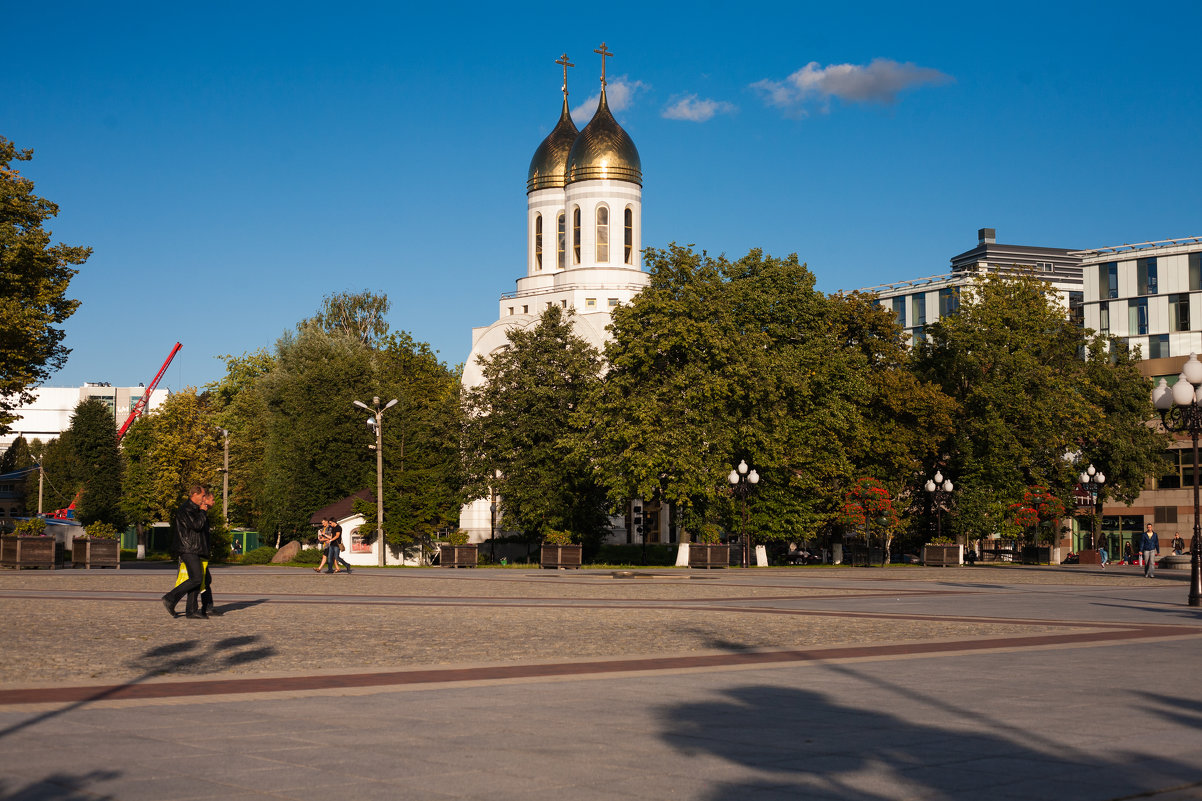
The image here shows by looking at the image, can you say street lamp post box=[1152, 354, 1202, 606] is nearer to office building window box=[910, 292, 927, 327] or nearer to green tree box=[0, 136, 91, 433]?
green tree box=[0, 136, 91, 433]

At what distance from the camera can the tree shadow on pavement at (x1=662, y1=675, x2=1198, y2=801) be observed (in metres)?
6.16

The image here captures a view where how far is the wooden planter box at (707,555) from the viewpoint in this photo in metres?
43.4

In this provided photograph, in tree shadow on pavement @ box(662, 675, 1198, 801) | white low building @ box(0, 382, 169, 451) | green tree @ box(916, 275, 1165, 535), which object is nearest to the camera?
tree shadow on pavement @ box(662, 675, 1198, 801)

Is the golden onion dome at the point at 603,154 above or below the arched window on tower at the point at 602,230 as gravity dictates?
above

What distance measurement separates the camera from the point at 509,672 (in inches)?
452

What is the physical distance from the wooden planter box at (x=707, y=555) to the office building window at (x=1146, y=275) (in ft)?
204

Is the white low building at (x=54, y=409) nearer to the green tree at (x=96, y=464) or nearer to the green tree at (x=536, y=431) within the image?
the green tree at (x=96, y=464)

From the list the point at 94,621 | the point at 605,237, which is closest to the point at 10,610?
the point at 94,621

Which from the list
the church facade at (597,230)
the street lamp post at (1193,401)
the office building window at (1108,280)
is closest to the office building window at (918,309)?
the office building window at (1108,280)

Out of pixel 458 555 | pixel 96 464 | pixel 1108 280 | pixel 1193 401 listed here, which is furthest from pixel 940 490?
pixel 96 464

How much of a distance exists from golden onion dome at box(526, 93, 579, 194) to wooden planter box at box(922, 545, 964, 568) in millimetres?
41925

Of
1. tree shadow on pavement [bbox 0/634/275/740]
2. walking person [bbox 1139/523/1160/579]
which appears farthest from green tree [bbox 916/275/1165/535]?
tree shadow on pavement [bbox 0/634/275/740]

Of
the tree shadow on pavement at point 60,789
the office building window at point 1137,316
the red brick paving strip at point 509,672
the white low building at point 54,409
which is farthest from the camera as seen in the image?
the white low building at point 54,409

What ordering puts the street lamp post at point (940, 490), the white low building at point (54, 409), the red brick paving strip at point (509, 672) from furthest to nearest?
the white low building at point (54, 409) → the street lamp post at point (940, 490) → the red brick paving strip at point (509, 672)
